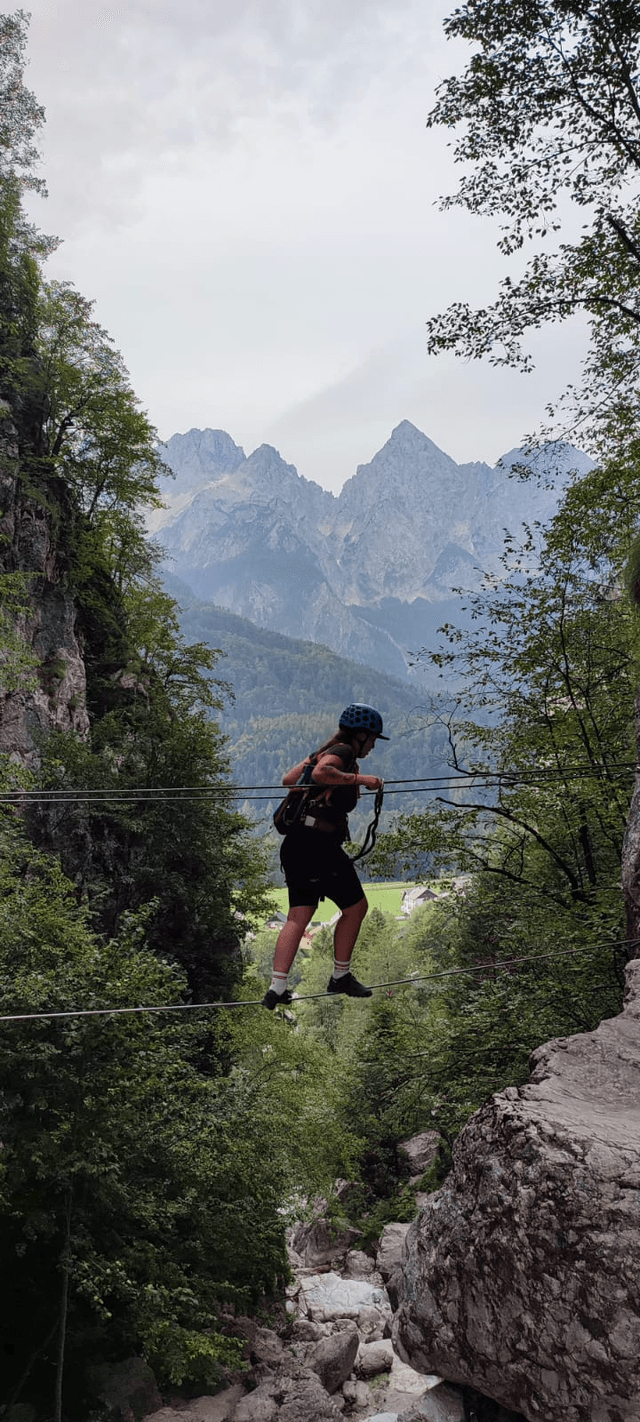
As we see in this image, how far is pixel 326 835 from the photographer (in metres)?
5.85

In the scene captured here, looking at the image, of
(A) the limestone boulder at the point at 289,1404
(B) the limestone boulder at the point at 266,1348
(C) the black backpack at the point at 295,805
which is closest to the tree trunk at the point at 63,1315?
(A) the limestone boulder at the point at 289,1404

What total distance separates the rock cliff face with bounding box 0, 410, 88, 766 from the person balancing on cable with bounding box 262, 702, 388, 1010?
17.6 m

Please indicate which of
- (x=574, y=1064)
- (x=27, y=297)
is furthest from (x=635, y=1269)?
(x=27, y=297)

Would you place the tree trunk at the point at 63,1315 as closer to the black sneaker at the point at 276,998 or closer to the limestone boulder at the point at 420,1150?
the black sneaker at the point at 276,998

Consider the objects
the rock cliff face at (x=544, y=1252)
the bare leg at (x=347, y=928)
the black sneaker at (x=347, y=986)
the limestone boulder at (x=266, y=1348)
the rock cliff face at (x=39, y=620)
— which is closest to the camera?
the rock cliff face at (x=544, y=1252)

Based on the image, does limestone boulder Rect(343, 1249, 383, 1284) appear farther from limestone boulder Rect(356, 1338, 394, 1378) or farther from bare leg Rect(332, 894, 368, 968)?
bare leg Rect(332, 894, 368, 968)

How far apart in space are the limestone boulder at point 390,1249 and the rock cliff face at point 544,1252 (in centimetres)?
1685

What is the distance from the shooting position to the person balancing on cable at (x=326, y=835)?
558cm

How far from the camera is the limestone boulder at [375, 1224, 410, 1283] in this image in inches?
863

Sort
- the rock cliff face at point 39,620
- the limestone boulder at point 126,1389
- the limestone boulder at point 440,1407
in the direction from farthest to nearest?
1. the rock cliff face at point 39,620
2. the limestone boulder at point 126,1389
3. the limestone boulder at point 440,1407

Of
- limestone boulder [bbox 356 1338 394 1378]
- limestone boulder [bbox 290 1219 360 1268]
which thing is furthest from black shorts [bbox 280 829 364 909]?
limestone boulder [bbox 290 1219 360 1268]

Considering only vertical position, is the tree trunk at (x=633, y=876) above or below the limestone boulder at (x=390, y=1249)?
above

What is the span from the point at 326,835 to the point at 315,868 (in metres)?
0.29

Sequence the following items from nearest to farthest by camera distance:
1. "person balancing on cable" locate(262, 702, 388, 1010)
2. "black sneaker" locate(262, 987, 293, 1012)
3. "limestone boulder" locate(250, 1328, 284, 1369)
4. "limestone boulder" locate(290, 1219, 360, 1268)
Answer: "person balancing on cable" locate(262, 702, 388, 1010) → "black sneaker" locate(262, 987, 293, 1012) → "limestone boulder" locate(250, 1328, 284, 1369) → "limestone boulder" locate(290, 1219, 360, 1268)
